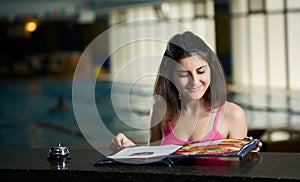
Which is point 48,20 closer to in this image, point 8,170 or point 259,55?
point 259,55

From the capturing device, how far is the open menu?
82.5 inches

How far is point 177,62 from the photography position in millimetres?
2158

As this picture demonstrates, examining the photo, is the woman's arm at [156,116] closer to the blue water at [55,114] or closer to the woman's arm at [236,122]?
the woman's arm at [236,122]

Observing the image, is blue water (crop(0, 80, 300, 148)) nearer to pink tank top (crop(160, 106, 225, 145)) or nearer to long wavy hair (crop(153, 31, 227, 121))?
pink tank top (crop(160, 106, 225, 145))

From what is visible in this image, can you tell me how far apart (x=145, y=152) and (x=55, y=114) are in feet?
44.0

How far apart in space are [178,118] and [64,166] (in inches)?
16.6

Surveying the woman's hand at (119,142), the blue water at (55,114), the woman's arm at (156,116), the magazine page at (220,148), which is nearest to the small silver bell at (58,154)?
the woman's hand at (119,142)

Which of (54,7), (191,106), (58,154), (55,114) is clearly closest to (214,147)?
(191,106)

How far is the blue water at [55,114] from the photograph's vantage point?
37.2 feet

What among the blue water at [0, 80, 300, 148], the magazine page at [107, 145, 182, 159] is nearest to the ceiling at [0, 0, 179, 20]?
the blue water at [0, 80, 300, 148]

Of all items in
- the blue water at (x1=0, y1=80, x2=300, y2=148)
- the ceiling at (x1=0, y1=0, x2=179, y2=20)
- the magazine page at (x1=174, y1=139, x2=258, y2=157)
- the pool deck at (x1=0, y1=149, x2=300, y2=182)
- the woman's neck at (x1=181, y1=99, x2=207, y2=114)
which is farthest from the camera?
→ the ceiling at (x1=0, y1=0, x2=179, y2=20)

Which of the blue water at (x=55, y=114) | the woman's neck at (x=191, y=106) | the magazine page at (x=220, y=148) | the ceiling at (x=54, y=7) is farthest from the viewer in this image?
the ceiling at (x=54, y=7)

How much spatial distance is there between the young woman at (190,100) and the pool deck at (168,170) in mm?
163

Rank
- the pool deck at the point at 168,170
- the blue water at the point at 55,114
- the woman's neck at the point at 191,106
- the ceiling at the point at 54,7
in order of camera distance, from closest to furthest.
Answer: the pool deck at the point at 168,170 → the woman's neck at the point at 191,106 → the blue water at the point at 55,114 → the ceiling at the point at 54,7
